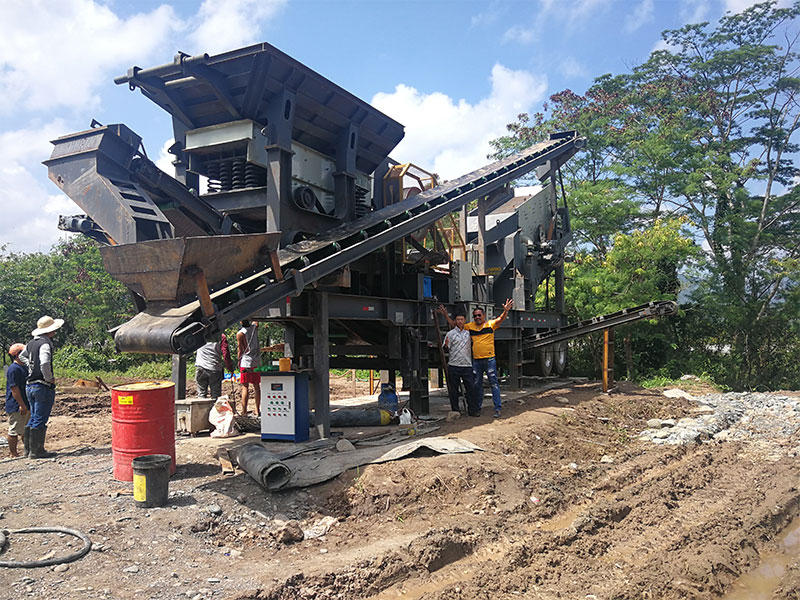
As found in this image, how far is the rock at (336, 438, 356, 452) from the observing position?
7.61 metres

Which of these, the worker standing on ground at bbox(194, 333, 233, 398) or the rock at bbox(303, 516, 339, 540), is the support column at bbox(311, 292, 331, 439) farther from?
the worker standing on ground at bbox(194, 333, 233, 398)

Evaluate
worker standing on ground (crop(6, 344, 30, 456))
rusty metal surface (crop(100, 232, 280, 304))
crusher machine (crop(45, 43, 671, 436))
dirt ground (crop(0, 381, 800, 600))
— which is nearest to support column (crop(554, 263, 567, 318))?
crusher machine (crop(45, 43, 671, 436))

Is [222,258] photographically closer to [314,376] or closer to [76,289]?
[314,376]

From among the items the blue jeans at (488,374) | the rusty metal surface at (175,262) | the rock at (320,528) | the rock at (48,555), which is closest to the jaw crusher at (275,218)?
the rusty metal surface at (175,262)

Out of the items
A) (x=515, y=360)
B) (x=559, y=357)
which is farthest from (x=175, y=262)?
(x=559, y=357)

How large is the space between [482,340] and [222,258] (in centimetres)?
559

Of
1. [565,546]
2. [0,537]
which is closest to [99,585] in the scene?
[0,537]

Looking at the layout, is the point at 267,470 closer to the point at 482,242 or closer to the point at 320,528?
the point at 320,528

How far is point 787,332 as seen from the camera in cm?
2053

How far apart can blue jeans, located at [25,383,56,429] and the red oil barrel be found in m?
2.03

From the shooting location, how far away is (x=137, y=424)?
642 cm

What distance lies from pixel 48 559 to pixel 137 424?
2061mm

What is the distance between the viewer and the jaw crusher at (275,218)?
596cm

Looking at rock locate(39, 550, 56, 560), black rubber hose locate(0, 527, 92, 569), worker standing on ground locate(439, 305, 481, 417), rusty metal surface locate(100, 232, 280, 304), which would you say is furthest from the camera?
worker standing on ground locate(439, 305, 481, 417)
